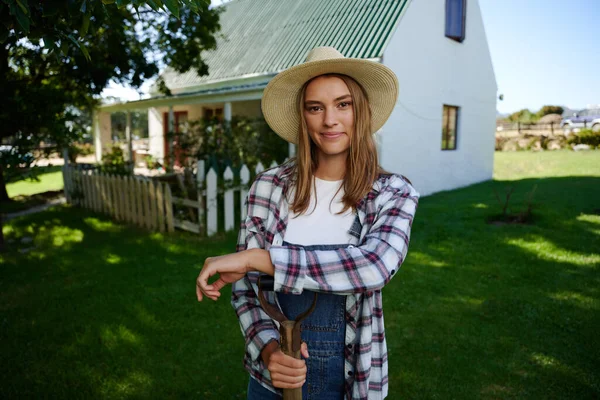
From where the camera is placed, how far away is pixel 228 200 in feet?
23.4

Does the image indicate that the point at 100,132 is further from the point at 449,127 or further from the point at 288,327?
the point at 288,327

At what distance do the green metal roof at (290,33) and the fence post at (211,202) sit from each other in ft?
16.0

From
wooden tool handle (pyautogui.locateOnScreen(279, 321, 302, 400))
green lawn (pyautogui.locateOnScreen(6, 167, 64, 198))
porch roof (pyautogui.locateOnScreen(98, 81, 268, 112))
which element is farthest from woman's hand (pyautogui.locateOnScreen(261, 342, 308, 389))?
green lawn (pyautogui.locateOnScreen(6, 167, 64, 198))

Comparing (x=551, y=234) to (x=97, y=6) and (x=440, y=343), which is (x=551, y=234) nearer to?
(x=440, y=343)

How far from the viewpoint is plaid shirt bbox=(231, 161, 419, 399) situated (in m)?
1.35

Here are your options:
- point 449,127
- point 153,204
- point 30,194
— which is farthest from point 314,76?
point 30,194

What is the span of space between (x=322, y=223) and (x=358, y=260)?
39 centimetres

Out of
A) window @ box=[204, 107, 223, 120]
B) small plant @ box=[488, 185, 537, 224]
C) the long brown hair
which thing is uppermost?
window @ box=[204, 107, 223, 120]

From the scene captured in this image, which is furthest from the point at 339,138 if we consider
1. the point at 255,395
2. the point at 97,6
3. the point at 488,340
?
the point at 488,340

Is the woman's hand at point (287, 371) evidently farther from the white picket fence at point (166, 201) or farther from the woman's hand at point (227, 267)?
the white picket fence at point (166, 201)

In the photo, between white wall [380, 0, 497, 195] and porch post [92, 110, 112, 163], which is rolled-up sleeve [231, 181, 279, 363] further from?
porch post [92, 110, 112, 163]

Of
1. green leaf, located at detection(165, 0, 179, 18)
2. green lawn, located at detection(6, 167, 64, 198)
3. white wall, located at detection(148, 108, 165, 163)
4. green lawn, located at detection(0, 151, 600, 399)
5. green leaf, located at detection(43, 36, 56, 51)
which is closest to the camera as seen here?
green leaf, located at detection(165, 0, 179, 18)

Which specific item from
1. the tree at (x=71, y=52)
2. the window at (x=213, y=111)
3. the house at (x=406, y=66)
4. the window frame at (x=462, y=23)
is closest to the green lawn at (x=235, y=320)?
the tree at (x=71, y=52)

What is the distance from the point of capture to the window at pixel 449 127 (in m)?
12.6
